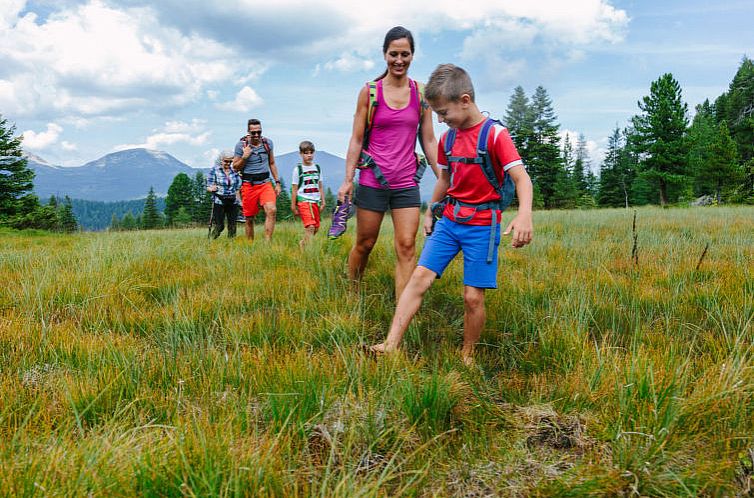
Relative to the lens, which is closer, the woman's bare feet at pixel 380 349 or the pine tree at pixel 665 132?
the woman's bare feet at pixel 380 349

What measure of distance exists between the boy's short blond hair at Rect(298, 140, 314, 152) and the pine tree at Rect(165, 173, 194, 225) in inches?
3406

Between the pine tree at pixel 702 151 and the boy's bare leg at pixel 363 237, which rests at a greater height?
the pine tree at pixel 702 151

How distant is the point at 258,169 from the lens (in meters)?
8.22

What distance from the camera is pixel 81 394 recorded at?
1.96m

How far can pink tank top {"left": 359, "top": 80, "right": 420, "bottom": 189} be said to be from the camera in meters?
3.76

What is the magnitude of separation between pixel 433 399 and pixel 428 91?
1.82m

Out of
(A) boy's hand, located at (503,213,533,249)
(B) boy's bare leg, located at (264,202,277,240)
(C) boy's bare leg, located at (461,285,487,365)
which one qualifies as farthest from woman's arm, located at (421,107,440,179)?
(B) boy's bare leg, located at (264,202,277,240)

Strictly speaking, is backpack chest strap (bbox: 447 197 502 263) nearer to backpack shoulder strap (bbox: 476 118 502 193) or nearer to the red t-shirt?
the red t-shirt

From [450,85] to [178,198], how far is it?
9653 centimetres

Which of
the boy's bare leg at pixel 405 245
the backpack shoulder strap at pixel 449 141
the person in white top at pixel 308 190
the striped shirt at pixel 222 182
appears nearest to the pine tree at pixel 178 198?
the striped shirt at pixel 222 182

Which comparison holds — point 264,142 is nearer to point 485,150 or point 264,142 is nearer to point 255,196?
point 255,196

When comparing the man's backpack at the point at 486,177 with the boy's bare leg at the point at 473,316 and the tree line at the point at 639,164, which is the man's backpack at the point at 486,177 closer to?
the boy's bare leg at the point at 473,316

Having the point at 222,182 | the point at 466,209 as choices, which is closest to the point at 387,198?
the point at 466,209

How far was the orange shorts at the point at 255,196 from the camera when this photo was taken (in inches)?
326
